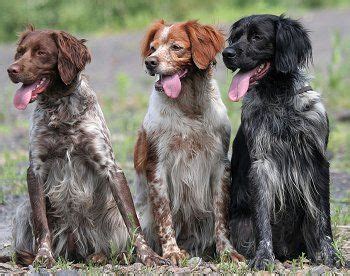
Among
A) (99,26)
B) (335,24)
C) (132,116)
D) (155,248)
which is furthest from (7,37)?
(155,248)

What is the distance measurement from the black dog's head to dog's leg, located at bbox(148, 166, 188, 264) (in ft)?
3.26

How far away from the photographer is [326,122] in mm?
6961

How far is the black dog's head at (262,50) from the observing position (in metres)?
6.82

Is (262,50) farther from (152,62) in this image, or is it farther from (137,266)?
(137,266)

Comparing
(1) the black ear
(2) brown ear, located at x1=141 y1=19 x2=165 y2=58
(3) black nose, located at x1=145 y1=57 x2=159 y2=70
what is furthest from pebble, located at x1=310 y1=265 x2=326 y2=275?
(2) brown ear, located at x1=141 y1=19 x2=165 y2=58

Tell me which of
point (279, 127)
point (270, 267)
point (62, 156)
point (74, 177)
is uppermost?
point (279, 127)

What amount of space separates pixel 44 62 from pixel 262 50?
5.31 ft

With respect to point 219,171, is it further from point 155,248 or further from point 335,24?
point 335,24

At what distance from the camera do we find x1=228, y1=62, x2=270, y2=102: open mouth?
6793 mm

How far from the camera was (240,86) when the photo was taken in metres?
6.82

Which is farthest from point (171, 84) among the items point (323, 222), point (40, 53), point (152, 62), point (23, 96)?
point (323, 222)

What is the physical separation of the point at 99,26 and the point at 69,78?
1685 centimetres

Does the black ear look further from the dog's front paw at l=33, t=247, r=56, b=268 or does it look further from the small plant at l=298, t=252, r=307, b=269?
the dog's front paw at l=33, t=247, r=56, b=268

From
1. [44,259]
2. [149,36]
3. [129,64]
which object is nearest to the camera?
[44,259]
